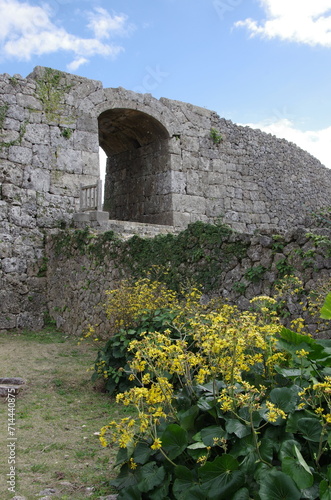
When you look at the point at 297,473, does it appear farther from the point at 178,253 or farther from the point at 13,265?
the point at 13,265

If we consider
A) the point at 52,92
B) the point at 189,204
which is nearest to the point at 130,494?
the point at 189,204

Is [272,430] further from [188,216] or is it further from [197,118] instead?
[197,118]

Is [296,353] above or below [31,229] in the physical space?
below

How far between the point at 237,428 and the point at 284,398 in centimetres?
32

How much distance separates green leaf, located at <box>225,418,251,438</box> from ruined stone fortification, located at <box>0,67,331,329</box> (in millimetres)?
5425

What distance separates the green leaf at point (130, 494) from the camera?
9.16 ft

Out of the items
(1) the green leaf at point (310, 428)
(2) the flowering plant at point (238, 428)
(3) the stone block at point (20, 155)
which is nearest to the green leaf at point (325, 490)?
(2) the flowering plant at point (238, 428)

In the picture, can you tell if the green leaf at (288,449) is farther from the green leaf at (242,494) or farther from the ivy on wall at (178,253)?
the ivy on wall at (178,253)

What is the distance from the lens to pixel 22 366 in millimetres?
6773

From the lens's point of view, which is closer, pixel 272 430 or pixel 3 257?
pixel 272 430

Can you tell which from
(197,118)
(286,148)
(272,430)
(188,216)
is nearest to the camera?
(272,430)

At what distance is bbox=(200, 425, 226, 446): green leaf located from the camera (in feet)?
8.82

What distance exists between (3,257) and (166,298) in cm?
477

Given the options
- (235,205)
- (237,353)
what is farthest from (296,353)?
(235,205)
